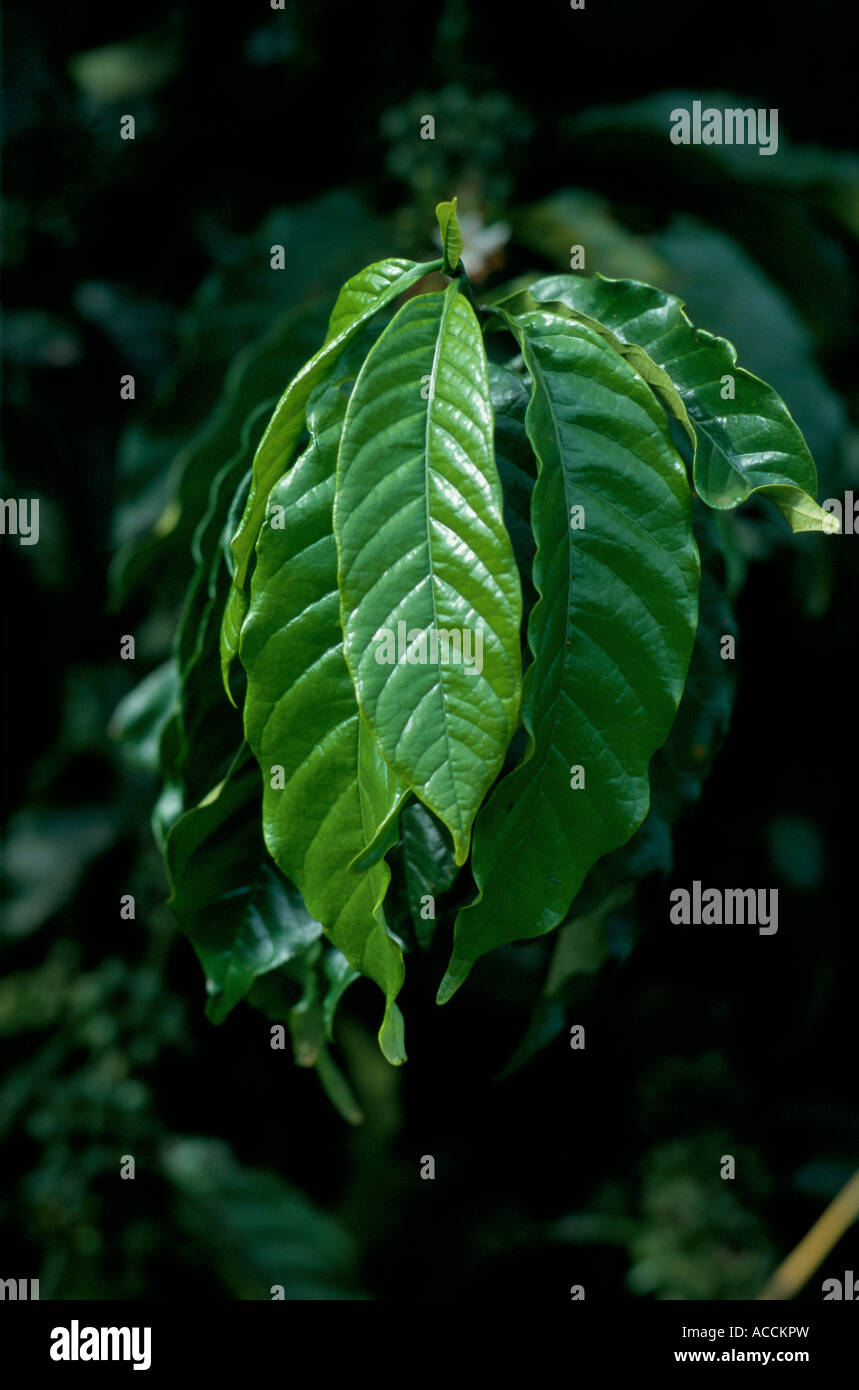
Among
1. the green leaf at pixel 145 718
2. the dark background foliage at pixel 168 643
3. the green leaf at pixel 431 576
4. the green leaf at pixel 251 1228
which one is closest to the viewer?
the green leaf at pixel 431 576

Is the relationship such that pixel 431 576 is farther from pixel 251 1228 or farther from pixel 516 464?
pixel 251 1228

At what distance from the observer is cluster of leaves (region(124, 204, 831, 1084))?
1.37 ft

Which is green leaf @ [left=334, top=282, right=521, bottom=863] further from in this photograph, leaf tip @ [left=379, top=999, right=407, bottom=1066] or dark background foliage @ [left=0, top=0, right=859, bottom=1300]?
dark background foliage @ [left=0, top=0, right=859, bottom=1300]

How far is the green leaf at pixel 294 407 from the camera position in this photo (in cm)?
48

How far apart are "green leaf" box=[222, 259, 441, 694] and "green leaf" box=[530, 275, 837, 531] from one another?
0.10m

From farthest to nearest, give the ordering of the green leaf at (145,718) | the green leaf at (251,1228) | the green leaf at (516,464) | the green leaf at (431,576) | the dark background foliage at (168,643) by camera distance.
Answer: the green leaf at (251,1228) < the dark background foliage at (168,643) < the green leaf at (145,718) < the green leaf at (516,464) < the green leaf at (431,576)

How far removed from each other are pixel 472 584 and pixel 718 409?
17cm

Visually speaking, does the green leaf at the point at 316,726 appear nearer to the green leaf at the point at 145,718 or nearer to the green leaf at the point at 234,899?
the green leaf at the point at 234,899

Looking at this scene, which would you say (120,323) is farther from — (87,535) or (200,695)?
(200,695)

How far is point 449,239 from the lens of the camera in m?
0.51

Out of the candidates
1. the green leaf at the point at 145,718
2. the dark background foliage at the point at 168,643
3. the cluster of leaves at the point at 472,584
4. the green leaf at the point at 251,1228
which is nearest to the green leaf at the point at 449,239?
the cluster of leaves at the point at 472,584

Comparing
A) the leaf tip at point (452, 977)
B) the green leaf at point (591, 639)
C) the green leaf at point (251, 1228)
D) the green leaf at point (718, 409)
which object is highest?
the green leaf at point (718, 409)

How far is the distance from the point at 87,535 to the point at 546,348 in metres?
0.96

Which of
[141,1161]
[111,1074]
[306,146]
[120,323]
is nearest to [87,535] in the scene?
[120,323]
